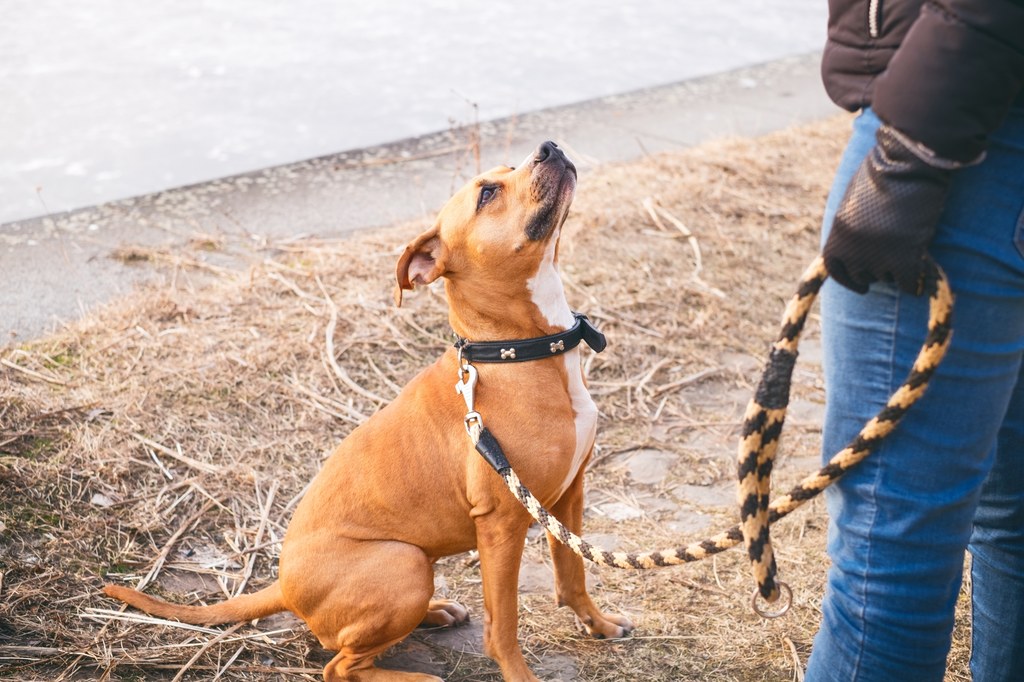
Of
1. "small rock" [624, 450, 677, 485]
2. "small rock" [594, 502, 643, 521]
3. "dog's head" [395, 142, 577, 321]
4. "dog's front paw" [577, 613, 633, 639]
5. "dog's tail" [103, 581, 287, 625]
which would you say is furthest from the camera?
"small rock" [624, 450, 677, 485]

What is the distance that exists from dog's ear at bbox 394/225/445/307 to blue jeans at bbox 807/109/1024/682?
1.09m

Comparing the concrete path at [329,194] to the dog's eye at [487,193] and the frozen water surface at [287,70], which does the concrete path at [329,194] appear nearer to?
the frozen water surface at [287,70]

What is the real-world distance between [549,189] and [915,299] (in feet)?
3.81

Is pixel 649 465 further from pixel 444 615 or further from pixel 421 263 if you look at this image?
pixel 421 263

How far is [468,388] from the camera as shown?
2408 millimetres

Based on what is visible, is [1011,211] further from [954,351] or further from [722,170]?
[722,170]

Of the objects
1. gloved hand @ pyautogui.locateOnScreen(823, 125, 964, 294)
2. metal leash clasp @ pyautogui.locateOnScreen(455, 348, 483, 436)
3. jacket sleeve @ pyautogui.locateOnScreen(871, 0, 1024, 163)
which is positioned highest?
jacket sleeve @ pyautogui.locateOnScreen(871, 0, 1024, 163)

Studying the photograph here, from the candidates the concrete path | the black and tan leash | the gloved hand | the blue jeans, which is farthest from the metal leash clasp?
the concrete path

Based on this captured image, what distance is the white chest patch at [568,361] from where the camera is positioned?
2486 mm

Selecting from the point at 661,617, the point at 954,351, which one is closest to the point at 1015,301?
the point at 954,351

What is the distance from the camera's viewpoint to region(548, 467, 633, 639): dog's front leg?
268cm

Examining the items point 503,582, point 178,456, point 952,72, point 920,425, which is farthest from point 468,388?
point 178,456

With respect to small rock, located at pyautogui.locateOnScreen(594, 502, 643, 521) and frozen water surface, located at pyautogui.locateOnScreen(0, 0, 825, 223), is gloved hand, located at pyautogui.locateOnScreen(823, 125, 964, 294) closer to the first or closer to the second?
small rock, located at pyautogui.locateOnScreen(594, 502, 643, 521)

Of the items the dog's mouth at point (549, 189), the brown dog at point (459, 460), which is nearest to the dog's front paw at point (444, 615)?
the brown dog at point (459, 460)
